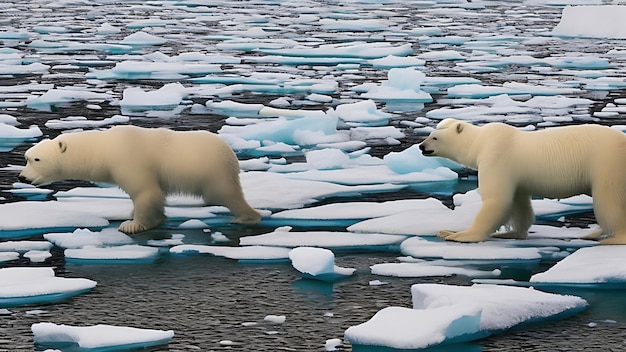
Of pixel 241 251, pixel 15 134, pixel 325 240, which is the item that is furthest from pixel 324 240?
pixel 15 134

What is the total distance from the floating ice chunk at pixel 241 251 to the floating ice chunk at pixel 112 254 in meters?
0.13

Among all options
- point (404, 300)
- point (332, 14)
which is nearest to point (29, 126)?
point (404, 300)

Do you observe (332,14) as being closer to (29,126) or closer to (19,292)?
(29,126)

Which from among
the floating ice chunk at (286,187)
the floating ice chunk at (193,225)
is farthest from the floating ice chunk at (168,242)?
the floating ice chunk at (286,187)

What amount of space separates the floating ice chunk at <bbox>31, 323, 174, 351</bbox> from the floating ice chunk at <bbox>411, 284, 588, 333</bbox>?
3.13 ft

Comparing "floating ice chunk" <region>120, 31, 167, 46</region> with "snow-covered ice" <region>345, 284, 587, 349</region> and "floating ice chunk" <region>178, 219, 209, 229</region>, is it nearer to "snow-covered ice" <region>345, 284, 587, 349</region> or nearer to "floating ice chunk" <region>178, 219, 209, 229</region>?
"floating ice chunk" <region>178, 219, 209, 229</region>

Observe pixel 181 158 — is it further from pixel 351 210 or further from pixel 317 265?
pixel 317 265

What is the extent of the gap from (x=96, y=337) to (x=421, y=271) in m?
1.52

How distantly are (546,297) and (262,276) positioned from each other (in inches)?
46.2

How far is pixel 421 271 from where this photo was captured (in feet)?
15.4

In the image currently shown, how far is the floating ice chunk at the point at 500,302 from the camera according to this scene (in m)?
3.94

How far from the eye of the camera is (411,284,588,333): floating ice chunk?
394 centimetres

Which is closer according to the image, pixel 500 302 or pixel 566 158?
pixel 500 302

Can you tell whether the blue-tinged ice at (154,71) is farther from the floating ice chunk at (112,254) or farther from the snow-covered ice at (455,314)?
the snow-covered ice at (455,314)
